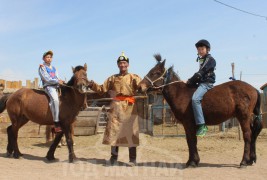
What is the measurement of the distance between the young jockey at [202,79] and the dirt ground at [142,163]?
0.96 meters

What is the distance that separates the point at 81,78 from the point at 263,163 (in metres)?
4.47

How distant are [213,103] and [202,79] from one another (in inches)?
21.9

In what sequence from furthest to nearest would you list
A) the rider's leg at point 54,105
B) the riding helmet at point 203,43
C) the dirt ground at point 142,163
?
the rider's leg at point 54,105 → the riding helmet at point 203,43 → the dirt ground at point 142,163

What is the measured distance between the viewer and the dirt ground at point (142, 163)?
6.00m

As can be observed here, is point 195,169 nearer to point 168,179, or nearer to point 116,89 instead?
point 168,179

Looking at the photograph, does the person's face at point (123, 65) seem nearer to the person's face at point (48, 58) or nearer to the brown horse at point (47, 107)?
the brown horse at point (47, 107)

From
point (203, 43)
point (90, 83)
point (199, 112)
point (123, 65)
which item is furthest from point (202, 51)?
point (90, 83)

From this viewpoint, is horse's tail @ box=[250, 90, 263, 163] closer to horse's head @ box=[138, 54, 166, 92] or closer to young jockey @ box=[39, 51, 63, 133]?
horse's head @ box=[138, 54, 166, 92]

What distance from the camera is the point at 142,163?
7.43 meters

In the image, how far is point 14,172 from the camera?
6168 mm

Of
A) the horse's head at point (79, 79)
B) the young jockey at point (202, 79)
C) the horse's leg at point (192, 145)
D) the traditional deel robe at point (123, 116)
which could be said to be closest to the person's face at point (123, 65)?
the traditional deel robe at point (123, 116)

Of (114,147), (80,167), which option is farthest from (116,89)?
(80,167)

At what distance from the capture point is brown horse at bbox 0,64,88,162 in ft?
24.6

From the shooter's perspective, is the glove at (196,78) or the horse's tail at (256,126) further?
the horse's tail at (256,126)
